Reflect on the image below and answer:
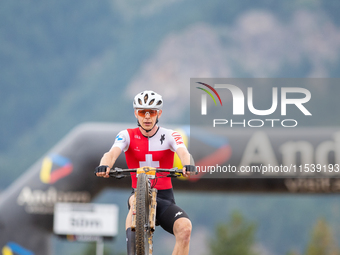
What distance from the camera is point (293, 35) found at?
12644cm

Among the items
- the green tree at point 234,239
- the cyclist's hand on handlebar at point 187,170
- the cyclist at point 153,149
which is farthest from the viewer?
the green tree at point 234,239

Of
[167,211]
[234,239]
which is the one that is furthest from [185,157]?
[234,239]

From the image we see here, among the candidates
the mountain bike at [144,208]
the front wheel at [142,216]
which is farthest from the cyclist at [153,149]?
the front wheel at [142,216]

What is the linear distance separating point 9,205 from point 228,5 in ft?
442

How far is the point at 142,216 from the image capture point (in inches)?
260

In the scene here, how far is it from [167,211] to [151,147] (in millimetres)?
1071

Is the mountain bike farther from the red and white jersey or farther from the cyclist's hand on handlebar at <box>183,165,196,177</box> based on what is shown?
the red and white jersey

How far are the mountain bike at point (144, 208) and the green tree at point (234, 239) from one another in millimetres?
30490

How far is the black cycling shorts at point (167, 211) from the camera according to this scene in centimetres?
723

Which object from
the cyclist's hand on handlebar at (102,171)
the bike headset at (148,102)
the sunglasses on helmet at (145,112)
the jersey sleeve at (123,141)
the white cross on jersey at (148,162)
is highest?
the bike headset at (148,102)

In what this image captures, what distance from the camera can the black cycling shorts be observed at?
285 inches

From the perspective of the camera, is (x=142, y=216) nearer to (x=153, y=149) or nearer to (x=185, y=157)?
(x=185, y=157)

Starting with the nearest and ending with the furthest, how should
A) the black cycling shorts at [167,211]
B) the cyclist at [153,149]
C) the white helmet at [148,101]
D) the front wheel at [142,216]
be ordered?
1. the front wheel at [142,216]
2. the black cycling shorts at [167,211]
3. the cyclist at [153,149]
4. the white helmet at [148,101]

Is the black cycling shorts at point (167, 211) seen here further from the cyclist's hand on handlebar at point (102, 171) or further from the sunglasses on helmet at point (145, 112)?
the sunglasses on helmet at point (145, 112)
